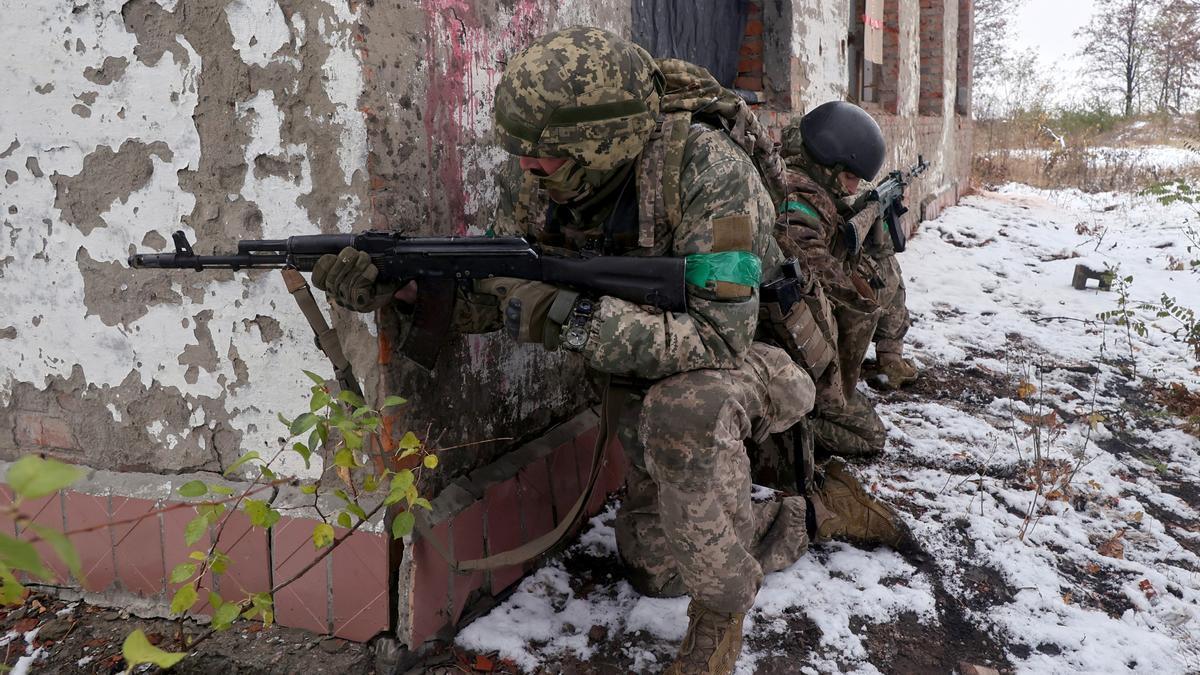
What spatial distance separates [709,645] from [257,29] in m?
1.80

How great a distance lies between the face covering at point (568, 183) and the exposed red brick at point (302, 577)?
1.02 metres

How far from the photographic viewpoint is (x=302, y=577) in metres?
2.07

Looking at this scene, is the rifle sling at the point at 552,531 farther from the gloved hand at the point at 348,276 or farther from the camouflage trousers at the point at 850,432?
the camouflage trousers at the point at 850,432

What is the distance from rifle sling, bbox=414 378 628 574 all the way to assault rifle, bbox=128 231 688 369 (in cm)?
35

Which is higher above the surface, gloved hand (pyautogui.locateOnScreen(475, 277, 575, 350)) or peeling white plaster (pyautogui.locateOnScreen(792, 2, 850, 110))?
peeling white plaster (pyautogui.locateOnScreen(792, 2, 850, 110))

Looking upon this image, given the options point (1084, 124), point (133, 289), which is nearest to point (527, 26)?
point (133, 289)

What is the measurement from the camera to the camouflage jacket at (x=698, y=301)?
191 cm

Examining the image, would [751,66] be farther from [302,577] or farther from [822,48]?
[302,577]

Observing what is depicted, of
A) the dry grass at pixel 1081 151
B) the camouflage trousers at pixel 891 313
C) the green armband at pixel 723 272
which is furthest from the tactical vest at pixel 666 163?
the dry grass at pixel 1081 151

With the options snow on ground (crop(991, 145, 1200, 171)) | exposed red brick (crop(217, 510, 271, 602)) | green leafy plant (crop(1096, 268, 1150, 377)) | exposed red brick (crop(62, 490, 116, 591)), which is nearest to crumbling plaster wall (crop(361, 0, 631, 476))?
exposed red brick (crop(217, 510, 271, 602))

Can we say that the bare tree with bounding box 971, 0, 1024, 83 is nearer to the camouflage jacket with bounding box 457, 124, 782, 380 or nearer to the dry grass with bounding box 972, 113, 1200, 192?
the dry grass with bounding box 972, 113, 1200, 192

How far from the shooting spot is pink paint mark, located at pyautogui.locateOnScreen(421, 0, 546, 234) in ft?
6.68

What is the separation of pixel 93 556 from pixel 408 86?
1.53 metres

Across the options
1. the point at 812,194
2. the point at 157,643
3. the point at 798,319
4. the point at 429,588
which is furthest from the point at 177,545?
the point at 812,194
